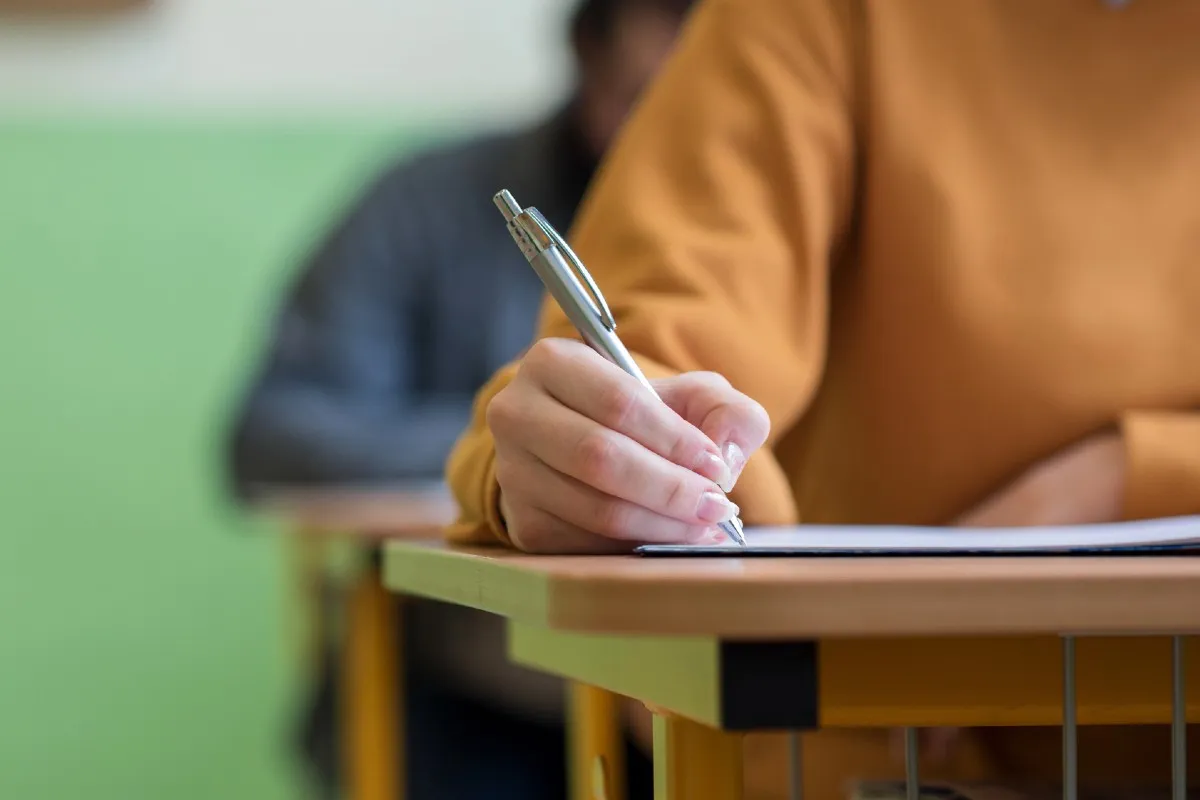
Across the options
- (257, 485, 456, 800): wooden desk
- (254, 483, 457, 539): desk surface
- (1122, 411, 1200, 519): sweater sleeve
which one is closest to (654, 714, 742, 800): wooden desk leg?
(1122, 411, 1200, 519): sweater sleeve

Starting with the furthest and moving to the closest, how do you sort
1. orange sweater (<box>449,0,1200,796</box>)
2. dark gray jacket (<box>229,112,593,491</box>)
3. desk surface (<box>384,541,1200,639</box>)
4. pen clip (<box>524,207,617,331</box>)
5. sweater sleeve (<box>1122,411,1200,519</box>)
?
dark gray jacket (<box>229,112,593,491</box>)
orange sweater (<box>449,0,1200,796</box>)
sweater sleeve (<box>1122,411,1200,519</box>)
pen clip (<box>524,207,617,331</box>)
desk surface (<box>384,541,1200,639</box>)

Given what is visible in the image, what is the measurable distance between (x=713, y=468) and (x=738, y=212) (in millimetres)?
323

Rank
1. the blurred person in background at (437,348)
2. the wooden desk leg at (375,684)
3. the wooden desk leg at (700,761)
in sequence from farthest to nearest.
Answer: the blurred person in background at (437,348) < the wooden desk leg at (375,684) < the wooden desk leg at (700,761)

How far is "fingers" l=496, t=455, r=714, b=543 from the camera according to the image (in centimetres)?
51

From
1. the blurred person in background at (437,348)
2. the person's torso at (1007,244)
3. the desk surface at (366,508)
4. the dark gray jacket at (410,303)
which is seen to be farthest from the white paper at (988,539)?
the dark gray jacket at (410,303)

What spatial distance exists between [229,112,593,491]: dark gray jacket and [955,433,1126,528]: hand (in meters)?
1.65

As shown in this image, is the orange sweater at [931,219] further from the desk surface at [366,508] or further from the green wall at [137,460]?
the green wall at [137,460]

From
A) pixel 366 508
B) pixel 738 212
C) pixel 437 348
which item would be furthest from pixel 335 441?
pixel 738 212

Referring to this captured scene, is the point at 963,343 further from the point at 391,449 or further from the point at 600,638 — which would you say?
the point at 391,449

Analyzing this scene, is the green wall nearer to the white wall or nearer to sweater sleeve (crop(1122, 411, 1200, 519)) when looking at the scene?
the white wall

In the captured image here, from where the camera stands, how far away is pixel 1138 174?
0.83 m

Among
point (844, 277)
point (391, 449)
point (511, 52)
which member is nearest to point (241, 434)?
point (391, 449)

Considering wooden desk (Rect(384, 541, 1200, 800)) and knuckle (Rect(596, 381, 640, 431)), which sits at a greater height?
knuckle (Rect(596, 381, 640, 431))

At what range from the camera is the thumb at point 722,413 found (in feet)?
1.71
